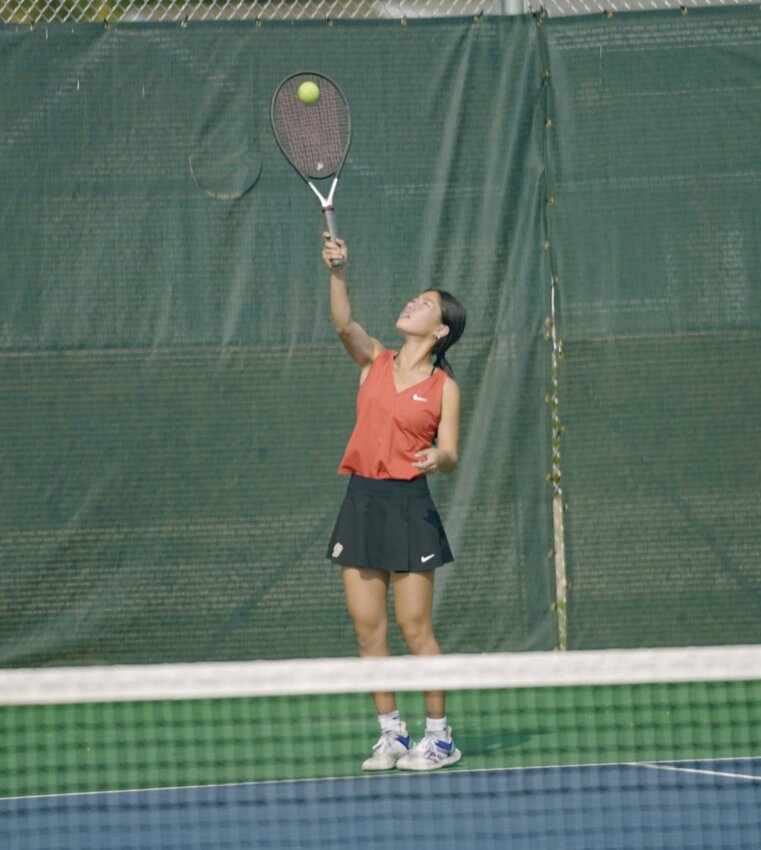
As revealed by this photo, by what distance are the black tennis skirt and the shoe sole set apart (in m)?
0.56

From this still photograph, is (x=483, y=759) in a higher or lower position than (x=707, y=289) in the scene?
lower

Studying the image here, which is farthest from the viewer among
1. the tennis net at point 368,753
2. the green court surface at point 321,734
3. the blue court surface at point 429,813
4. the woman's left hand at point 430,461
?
the green court surface at point 321,734

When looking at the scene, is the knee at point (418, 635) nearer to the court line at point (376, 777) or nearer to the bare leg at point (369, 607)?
the bare leg at point (369, 607)

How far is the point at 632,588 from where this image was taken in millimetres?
5387

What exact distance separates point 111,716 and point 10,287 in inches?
67.1

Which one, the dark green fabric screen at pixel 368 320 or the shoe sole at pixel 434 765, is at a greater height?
the dark green fabric screen at pixel 368 320

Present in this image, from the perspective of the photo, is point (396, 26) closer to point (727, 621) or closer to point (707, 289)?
point (707, 289)

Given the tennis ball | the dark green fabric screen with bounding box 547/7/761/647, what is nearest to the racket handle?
the tennis ball

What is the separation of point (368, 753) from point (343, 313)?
1372mm

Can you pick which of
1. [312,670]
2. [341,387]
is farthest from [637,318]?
[312,670]

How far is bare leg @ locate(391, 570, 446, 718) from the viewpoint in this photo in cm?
421

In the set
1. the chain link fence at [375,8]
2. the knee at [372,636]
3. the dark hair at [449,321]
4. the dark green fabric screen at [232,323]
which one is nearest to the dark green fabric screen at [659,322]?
the dark green fabric screen at [232,323]

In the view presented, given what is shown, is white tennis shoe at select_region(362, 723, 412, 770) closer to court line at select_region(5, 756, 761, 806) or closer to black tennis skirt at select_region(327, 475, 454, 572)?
court line at select_region(5, 756, 761, 806)

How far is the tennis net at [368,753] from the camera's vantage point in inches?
108
